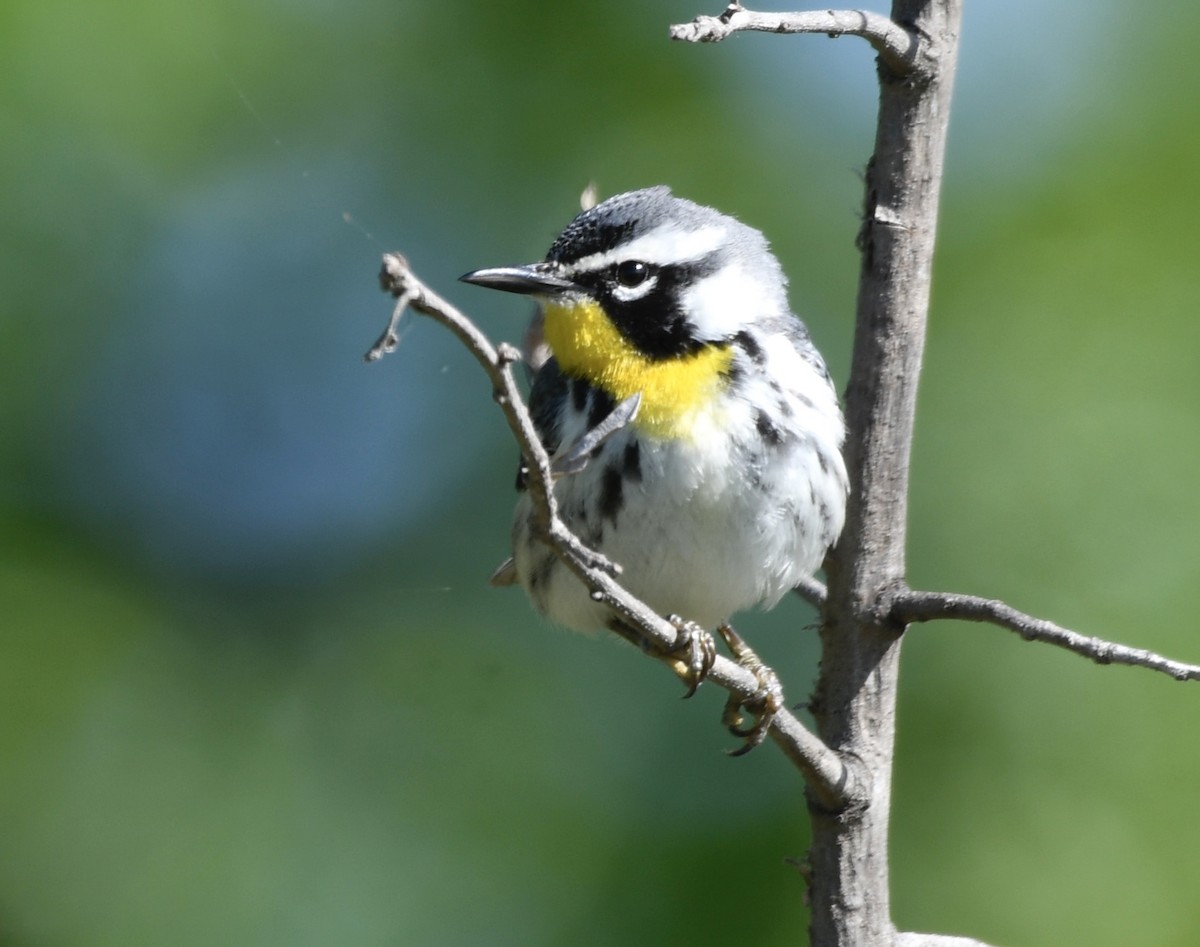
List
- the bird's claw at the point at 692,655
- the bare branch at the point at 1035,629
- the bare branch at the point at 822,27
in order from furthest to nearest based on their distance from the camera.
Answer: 1. the bird's claw at the point at 692,655
2. the bare branch at the point at 1035,629
3. the bare branch at the point at 822,27

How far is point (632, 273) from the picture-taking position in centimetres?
319

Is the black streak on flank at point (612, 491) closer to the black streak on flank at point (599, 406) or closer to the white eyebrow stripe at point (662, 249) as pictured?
the black streak on flank at point (599, 406)

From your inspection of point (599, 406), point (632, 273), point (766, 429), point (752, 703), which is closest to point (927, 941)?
point (752, 703)

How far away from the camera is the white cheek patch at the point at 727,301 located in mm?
3186

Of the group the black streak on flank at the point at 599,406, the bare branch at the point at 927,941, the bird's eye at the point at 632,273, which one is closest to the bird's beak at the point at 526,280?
the bird's eye at the point at 632,273

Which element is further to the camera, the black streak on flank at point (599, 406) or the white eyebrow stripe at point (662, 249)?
the white eyebrow stripe at point (662, 249)

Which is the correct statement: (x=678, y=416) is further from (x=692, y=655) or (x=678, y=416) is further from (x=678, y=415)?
(x=692, y=655)

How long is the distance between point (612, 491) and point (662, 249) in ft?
1.87

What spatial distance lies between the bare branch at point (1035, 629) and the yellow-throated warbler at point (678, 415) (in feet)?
1.58

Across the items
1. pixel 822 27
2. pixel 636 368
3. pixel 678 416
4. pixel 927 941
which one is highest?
pixel 822 27

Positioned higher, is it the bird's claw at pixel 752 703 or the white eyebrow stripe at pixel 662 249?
the white eyebrow stripe at pixel 662 249

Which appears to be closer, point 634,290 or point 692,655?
point 692,655

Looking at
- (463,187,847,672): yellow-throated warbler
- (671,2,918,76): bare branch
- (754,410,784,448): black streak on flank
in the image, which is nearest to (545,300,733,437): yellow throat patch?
(463,187,847,672): yellow-throated warbler

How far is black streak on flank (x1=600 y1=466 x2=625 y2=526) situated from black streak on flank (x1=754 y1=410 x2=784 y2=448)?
1.02ft
